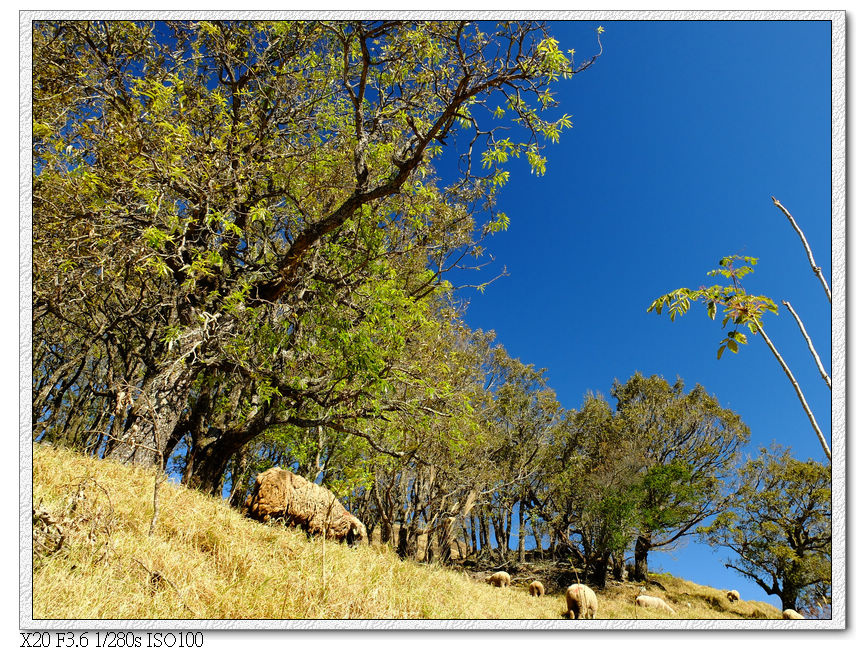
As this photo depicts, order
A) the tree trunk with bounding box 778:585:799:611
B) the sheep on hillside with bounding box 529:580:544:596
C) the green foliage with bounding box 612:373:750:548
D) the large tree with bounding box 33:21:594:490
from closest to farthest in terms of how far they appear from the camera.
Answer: the large tree with bounding box 33:21:594:490 < the tree trunk with bounding box 778:585:799:611 < the sheep on hillside with bounding box 529:580:544:596 < the green foliage with bounding box 612:373:750:548

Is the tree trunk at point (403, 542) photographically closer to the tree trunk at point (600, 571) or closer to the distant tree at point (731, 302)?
the tree trunk at point (600, 571)

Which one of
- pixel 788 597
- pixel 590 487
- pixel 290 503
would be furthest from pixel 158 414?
pixel 590 487

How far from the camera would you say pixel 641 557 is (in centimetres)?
Result: 2077

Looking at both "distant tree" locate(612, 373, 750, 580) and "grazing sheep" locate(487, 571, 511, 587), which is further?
"distant tree" locate(612, 373, 750, 580)

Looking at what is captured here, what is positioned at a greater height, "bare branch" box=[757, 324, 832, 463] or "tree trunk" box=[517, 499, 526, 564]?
"bare branch" box=[757, 324, 832, 463]

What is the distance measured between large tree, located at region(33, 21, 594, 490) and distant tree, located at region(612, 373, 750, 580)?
1619 centimetres

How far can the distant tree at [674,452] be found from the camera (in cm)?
1934

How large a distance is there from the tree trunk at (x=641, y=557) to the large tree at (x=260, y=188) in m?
17.4

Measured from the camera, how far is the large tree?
18.4ft

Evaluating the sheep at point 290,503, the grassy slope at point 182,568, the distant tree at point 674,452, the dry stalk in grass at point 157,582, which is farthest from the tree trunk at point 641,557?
the dry stalk in grass at point 157,582

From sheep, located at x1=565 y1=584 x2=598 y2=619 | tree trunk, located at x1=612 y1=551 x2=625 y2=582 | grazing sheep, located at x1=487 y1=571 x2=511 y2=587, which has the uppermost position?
sheep, located at x1=565 y1=584 x2=598 y2=619

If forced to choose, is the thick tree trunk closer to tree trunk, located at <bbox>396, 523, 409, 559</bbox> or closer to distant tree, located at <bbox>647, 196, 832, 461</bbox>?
distant tree, located at <bbox>647, 196, 832, 461</bbox>

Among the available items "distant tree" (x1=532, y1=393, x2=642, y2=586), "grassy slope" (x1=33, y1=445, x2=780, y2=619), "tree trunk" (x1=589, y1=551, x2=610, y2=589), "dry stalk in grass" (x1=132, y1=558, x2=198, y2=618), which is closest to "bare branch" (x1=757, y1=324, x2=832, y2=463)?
"grassy slope" (x1=33, y1=445, x2=780, y2=619)

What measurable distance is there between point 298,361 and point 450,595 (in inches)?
179
